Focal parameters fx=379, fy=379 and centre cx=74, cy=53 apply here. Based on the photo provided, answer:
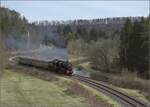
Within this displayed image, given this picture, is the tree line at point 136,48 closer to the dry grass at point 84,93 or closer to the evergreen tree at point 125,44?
the evergreen tree at point 125,44

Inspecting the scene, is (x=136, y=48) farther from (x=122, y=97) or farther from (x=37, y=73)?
(x=122, y=97)

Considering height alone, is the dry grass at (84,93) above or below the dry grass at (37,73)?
above

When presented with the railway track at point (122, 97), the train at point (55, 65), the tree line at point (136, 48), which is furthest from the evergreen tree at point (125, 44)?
the railway track at point (122, 97)

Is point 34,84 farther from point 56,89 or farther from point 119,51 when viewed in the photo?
point 119,51

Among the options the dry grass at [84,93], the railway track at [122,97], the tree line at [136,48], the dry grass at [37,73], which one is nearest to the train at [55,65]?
the dry grass at [37,73]

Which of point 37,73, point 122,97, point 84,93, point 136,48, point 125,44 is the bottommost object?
point 37,73

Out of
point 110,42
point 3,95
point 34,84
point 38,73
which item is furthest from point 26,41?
→ point 3,95

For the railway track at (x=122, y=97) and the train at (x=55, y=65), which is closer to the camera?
the railway track at (x=122, y=97)

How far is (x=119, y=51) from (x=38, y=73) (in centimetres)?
3644

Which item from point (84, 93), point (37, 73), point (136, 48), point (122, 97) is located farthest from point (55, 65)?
point (136, 48)

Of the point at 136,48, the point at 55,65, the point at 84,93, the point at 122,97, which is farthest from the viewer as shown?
the point at 136,48

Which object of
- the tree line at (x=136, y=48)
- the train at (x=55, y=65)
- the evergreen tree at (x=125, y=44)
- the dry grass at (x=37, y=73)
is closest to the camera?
the dry grass at (x=37, y=73)

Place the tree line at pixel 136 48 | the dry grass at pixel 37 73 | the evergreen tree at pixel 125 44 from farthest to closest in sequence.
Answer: the evergreen tree at pixel 125 44 → the tree line at pixel 136 48 → the dry grass at pixel 37 73

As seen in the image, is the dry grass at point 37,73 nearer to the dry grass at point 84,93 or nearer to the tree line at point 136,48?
the dry grass at point 84,93
